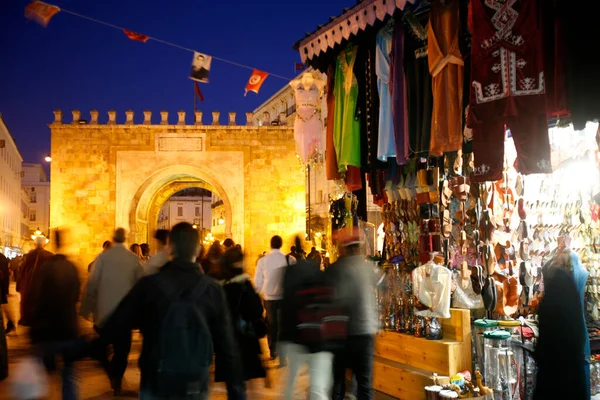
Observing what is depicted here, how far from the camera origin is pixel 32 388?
9.20 ft

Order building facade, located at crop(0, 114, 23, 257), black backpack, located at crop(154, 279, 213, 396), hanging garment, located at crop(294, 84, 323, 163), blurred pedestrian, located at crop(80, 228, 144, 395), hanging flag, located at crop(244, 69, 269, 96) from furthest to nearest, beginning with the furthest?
building facade, located at crop(0, 114, 23, 257) → hanging flag, located at crop(244, 69, 269, 96) → hanging garment, located at crop(294, 84, 323, 163) → blurred pedestrian, located at crop(80, 228, 144, 395) → black backpack, located at crop(154, 279, 213, 396)

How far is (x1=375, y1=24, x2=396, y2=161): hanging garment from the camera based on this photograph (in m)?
5.99

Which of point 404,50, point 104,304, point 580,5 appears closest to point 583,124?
point 580,5

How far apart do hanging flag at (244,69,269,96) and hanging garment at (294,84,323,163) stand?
9.91 m

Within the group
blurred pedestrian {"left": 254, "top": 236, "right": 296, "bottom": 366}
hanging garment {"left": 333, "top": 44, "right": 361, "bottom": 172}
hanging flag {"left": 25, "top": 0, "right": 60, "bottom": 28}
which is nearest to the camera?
hanging garment {"left": 333, "top": 44, "right": 361, "bottom": 172}

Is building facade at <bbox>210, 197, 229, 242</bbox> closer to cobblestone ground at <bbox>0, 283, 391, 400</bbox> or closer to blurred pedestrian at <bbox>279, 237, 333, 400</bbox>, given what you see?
cobblestone ground at <bbox>0, 283, 391, 400</bbox>

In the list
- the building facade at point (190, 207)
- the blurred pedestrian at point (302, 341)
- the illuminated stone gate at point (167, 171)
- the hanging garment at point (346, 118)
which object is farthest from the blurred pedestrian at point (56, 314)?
the building facade at point (190, 207)

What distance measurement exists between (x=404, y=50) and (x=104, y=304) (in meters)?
4.13

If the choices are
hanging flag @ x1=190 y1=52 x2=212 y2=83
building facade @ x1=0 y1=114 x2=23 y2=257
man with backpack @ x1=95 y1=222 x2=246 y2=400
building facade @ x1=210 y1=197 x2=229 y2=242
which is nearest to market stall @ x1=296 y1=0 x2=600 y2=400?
man with backpack @ x1=95 y1=222 x2=246 y2=400

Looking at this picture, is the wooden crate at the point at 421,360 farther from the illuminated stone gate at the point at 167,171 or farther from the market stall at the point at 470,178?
the illuminated stone gate at the point at 167,171

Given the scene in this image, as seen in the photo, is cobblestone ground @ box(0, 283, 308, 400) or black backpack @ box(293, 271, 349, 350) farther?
cobblestone ground @ box(0, 283, 308, 400)

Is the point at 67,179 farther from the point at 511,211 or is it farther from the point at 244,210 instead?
the point at 511,211

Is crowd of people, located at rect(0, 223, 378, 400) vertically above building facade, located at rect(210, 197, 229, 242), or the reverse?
building facade, located at rect(210, 197, 229, 242)

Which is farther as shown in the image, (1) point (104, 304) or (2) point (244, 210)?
(2) point (244, 210)
